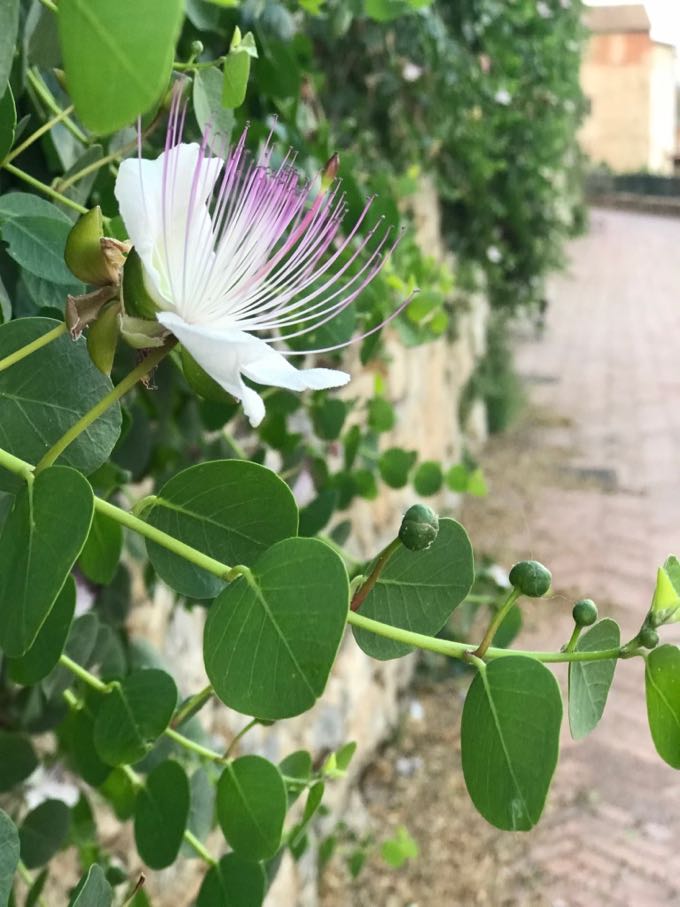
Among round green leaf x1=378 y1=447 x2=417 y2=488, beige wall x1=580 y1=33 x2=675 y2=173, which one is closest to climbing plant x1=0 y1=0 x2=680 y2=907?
round green leaf x1=378 y1=447 x2=417 y2=488

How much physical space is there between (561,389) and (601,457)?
0.97 m

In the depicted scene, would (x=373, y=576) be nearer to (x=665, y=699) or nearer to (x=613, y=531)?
(x=665, y=699)

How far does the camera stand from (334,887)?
167 cm

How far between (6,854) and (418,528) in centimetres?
20

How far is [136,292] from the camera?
301mm

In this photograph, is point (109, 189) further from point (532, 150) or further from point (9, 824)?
point (532, 150)

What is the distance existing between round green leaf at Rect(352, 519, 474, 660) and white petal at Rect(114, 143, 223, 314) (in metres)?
0.13

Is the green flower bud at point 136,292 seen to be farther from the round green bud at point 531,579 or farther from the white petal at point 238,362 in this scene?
the round green bud at point 531,579

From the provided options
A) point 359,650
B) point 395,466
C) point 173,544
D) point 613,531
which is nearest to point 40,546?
point 173,544

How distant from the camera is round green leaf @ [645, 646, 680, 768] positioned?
12.8 inches

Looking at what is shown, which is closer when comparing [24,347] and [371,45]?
[24,347]

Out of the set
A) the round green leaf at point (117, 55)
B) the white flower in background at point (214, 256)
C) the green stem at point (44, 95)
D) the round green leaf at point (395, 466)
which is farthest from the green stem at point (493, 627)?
the round green leaf at point (395, 466)

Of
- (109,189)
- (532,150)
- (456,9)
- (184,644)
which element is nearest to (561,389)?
(532,150)

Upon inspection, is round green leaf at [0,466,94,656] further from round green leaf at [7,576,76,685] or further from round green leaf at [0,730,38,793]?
round green leaf at [0,730,38,793]
